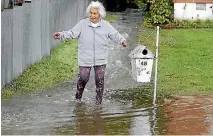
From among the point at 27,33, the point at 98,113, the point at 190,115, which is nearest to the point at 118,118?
the point at 98,113

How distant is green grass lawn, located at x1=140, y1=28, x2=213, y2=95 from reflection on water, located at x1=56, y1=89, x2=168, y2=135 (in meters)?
1.02

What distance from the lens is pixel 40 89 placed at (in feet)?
32.7

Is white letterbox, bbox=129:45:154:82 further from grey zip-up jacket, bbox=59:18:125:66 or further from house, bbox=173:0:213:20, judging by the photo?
house, bbox=173:0:213:20

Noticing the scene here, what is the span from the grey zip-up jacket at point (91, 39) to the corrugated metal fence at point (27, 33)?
1117mm

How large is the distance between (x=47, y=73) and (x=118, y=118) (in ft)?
10.7

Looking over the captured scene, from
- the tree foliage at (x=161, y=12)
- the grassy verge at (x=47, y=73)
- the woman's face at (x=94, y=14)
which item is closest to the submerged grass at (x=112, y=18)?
the tree foliage at (x=161, y=12)

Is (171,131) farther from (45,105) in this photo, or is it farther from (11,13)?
(11,13)

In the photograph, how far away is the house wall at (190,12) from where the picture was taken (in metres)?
23.5

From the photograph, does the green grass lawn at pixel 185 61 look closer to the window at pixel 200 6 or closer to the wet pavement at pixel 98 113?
the wet pavement at pixel 98 113

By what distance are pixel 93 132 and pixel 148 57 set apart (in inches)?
91.1

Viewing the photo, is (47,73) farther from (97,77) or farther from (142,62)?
(142,62)

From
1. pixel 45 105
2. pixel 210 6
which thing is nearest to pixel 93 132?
pixel 45 105

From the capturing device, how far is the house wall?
23547mm

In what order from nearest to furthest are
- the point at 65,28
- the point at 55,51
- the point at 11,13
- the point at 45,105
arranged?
1. the point at 45,105
2. the point at 11,13
3. the point at 55,51
4. the point at 65,28
